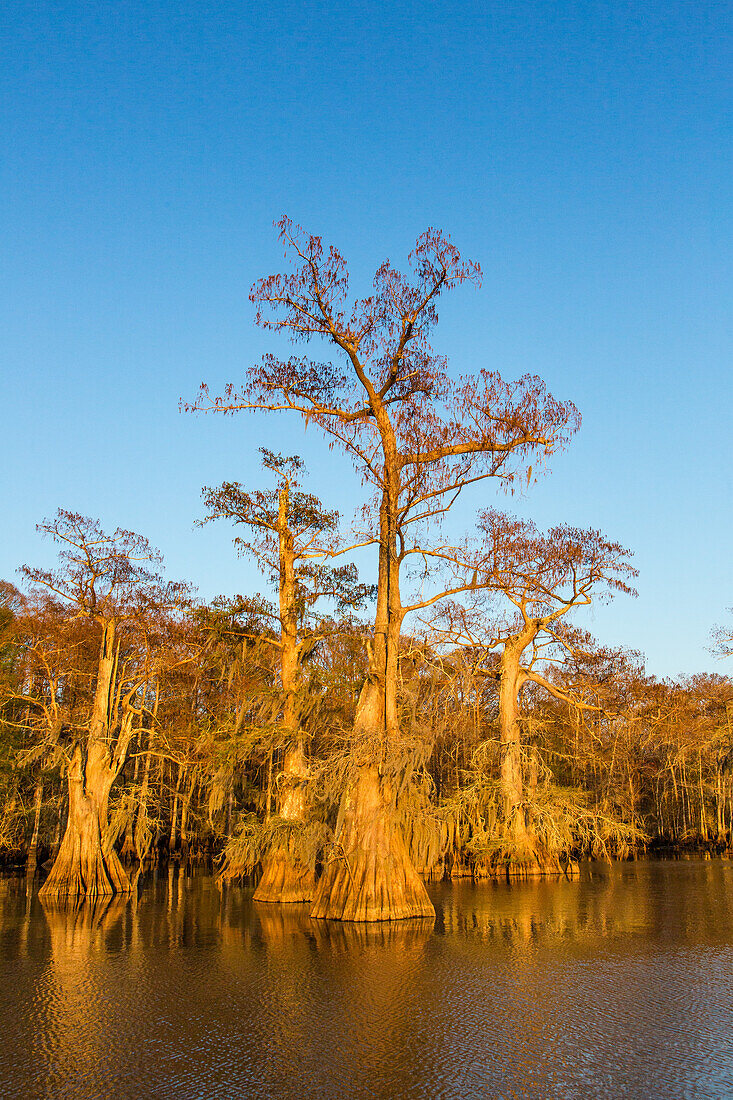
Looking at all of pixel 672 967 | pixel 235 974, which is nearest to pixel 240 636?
pixel 235 974

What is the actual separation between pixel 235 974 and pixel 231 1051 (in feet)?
10.9

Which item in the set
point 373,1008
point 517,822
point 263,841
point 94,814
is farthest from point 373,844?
point 517,822

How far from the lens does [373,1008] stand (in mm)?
7852

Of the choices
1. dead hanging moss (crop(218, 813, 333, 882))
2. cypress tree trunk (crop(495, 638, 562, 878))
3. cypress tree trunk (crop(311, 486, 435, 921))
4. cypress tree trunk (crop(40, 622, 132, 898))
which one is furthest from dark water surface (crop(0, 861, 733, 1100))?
cypress tree trunk (crop(495, 638, 562, 878))

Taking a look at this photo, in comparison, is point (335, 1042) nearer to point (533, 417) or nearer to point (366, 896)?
point (366, 896)

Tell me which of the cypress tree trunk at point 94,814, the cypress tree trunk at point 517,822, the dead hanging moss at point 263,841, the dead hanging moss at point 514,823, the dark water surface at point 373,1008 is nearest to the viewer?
the dark water surface at point 373,1008

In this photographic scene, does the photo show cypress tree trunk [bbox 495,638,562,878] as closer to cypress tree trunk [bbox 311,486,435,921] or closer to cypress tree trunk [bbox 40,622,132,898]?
cypress tree trunk [bbox 311,486,435,921]

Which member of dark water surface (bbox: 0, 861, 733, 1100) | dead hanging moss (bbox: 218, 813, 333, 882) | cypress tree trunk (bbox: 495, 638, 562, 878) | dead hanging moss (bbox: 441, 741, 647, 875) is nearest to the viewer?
dark water surface (bbox: 0, 861, 733, 1100)

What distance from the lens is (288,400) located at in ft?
53.8

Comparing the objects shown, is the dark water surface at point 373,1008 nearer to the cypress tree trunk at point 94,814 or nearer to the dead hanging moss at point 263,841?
the dead hanging moss at point 263,841

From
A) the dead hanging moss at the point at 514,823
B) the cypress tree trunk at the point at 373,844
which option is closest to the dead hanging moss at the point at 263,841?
the cypress tree trunk at the point at 373,844

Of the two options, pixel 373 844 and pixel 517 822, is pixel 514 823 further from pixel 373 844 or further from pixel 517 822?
pixel 373 844

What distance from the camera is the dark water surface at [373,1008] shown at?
19.6 feet

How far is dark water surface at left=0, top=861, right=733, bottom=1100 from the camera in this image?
598 cm
